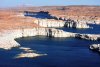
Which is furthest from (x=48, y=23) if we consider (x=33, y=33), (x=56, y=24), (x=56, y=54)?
(x=56, y=54)

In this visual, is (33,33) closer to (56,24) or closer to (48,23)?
(48,23)

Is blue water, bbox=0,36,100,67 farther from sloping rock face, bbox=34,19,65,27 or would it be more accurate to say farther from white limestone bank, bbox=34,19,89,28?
white limestone bank, bbox=34,19,89,28

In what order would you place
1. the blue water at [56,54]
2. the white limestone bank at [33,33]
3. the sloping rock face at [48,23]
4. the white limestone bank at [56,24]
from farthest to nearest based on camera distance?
the white limestone bank at [56,24]
the sloping rock face at [48,23]
the white limestone bank at [33,33]
the blue water at [56,54]

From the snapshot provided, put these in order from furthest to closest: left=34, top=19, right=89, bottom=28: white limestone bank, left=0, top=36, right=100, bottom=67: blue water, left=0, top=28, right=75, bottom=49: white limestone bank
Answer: left=34, top=19, right=89, bottom=28: white limestone bank, left=0, top=28, right=75, bottom=49: white limestone bank, left=0, top=36, right=100, bottom=67: blue water

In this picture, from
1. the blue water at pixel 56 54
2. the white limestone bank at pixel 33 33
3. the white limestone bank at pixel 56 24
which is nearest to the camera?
the blue water at pixel 56 54

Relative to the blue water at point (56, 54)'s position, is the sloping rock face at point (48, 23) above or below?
above

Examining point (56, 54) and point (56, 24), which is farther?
point (56, 24)

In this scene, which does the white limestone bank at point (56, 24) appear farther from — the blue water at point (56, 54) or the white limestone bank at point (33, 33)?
the blue water at point (56, 54)

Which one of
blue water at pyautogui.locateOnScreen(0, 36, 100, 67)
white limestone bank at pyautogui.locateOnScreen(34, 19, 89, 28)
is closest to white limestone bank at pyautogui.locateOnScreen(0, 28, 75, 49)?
blue water at pyautogui.locateOnScreen(0, 36, 100, 67)

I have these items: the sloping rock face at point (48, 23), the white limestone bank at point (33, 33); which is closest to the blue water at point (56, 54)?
the white limestone bank at point (33, 33)
